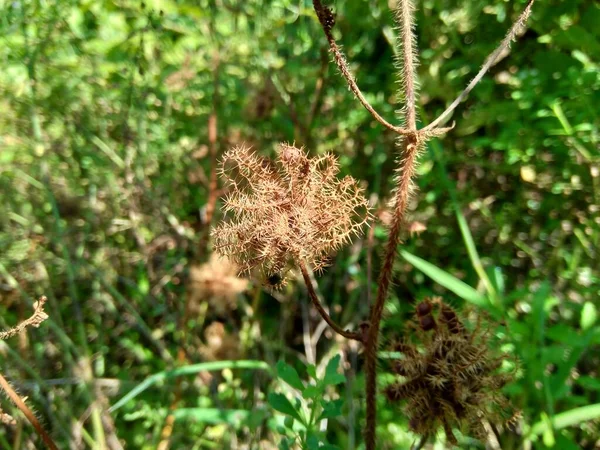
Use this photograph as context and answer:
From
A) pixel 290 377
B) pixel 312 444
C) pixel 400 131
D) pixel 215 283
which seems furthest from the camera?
pixel 215 283

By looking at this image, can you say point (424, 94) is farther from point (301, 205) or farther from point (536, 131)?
point (301, 205)

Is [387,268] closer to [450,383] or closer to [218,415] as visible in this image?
[450,383]

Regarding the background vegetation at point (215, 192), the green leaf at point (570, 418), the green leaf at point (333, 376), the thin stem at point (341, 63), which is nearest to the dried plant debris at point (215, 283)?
the background vegetation at point (215, 192)

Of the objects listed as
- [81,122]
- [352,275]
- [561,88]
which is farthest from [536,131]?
[81,122]

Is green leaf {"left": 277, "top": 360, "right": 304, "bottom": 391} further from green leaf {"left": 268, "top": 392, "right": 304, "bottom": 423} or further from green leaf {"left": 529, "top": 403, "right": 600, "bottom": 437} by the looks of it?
green leaf {"left": 529, "top": 403, "right": 600, "bottom": 437}

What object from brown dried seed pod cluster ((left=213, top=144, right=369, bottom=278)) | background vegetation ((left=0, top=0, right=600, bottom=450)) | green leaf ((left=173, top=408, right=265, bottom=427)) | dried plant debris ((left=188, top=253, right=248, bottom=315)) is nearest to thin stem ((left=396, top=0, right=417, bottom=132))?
brown dried seed pod cluster ((left=213, top=144, right=369, bottom=278))

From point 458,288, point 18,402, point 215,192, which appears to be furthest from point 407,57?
point 215,192

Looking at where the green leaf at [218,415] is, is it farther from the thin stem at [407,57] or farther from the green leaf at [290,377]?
the thin stem at [407,57]
